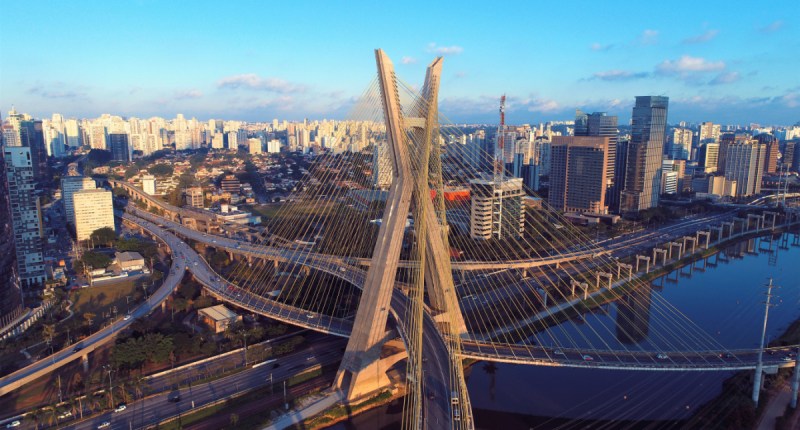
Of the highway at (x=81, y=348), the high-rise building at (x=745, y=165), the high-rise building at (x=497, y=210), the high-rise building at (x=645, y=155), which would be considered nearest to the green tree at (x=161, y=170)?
the highway at (x=81, y=348)

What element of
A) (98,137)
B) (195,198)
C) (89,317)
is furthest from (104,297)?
(98,137)

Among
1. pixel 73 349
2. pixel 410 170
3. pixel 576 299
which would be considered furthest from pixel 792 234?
pixel 73 349

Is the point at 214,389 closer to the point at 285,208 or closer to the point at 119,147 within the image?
the point at 285,208

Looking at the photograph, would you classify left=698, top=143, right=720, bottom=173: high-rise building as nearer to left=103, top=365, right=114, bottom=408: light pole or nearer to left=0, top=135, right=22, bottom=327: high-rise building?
left=103, top=365, right=114, bottom=408: light pole

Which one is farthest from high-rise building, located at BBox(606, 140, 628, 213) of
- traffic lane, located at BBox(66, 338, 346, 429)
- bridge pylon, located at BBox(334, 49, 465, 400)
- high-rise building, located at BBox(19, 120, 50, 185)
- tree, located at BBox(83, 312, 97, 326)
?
high-rise building, located at BBox(19, 120, 50, 185)

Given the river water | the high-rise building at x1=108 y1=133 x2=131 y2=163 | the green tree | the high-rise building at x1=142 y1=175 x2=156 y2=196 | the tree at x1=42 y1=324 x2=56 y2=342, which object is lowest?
the river water

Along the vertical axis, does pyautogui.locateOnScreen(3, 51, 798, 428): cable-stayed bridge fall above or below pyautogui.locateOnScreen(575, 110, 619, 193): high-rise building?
below
